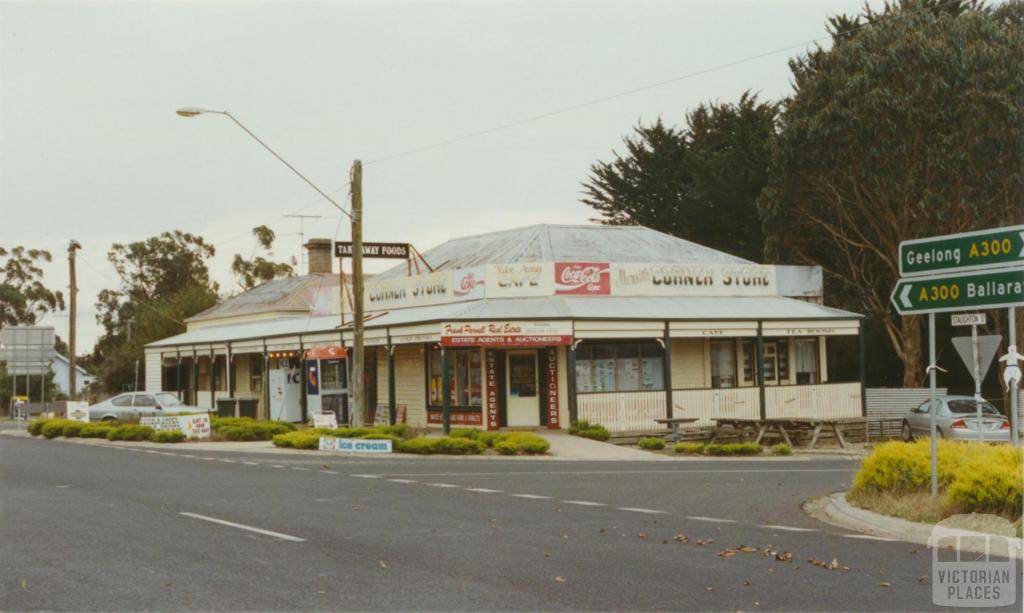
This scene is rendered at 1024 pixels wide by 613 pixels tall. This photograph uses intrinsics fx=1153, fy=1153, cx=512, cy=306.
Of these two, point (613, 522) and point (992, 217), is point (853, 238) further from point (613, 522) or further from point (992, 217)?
point (613, 522)

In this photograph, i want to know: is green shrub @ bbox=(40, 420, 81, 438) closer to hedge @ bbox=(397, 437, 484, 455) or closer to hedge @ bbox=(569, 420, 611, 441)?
hedge @ bbox=(397, 437, 484, 455)

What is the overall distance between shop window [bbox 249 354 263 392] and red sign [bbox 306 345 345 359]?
1149 cm

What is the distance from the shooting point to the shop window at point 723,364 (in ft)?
118

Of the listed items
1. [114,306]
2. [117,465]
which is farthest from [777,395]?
[114,306]

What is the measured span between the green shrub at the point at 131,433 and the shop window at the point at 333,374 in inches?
305

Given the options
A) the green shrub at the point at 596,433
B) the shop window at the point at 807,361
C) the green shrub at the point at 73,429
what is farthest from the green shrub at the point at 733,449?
the green shrub at the point at 73,429

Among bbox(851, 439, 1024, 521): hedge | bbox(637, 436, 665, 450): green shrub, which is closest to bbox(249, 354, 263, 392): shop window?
bbox(637, 436, 665, 450): green shrub

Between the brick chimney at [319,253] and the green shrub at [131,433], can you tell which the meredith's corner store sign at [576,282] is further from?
the brick chimney at [319,253]

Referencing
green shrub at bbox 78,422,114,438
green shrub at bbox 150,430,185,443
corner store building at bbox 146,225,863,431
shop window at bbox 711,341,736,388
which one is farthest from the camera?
green shrub at bbox 78,422,114,438

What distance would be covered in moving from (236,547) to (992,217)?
112 feet

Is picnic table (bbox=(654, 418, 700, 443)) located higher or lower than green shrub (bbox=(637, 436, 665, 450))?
higher

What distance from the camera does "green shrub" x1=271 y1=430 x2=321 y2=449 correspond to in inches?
1121

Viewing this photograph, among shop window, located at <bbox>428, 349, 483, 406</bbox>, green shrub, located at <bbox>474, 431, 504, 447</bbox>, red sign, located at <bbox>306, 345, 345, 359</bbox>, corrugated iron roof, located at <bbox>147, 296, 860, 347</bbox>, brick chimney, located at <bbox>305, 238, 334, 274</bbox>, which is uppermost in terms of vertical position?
brick chimney, located at <bbox>305, 238, 334, 274</bbox>

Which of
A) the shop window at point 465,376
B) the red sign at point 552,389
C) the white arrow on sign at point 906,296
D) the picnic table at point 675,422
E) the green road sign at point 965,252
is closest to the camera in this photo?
the green road sign at point 965,252
